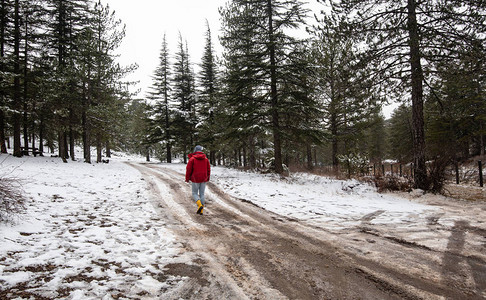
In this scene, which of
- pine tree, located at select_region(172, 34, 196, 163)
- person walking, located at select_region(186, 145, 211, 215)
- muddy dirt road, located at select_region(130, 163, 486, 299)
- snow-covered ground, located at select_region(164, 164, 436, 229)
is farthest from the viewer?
pine tree, located at select_region(172, 34, 196, 163)

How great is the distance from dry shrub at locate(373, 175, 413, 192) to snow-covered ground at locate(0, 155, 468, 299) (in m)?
1.19

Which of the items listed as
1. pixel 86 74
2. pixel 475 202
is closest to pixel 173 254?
pixel 475 202

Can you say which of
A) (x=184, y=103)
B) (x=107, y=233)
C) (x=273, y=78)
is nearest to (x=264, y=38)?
(x=273, y=78)

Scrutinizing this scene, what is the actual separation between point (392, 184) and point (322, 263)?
848cm

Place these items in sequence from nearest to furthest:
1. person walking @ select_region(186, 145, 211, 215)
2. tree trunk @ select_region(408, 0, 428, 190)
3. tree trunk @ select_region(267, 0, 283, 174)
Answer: person walking @ select_region(186, 145, 211, 215) < tree trunk @ select_region(408, 0, 428, 190) < tree trunk @ select_region(267, 0, 283, 174)

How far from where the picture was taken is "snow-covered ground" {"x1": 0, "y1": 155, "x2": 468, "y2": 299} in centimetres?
285

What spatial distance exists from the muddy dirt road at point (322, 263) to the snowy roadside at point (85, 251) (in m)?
0.36

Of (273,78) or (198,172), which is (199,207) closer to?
(198,172)

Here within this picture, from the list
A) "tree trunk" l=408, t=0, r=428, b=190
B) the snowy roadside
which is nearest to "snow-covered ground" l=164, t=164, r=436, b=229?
"tree trunk" l=408, t=0, r=428, b=190

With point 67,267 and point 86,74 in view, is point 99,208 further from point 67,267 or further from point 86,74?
point 86,74

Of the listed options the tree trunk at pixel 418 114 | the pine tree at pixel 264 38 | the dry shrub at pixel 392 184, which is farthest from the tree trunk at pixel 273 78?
the tree trunk at pixel 418 114

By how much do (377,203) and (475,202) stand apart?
10.9ft

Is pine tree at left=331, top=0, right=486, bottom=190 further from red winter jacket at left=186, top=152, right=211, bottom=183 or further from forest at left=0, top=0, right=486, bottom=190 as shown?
red winter jacket at left=186, top=152, right=211, bottom=183

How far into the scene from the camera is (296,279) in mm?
2953
